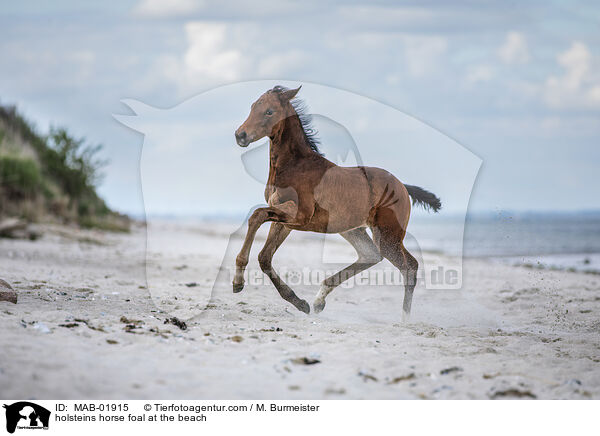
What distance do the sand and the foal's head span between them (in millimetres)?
1717

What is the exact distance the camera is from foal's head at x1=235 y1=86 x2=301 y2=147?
473cm

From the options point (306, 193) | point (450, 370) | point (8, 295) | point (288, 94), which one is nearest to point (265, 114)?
point (288, 94)

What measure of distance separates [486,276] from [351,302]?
4730 millimetres

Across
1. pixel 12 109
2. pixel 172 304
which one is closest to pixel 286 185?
pixel 172 304

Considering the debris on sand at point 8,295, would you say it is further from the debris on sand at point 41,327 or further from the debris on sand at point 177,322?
the debris on sand at point 177,322

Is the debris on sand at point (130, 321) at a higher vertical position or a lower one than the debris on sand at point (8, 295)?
lower

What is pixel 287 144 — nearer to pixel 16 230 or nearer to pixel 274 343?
pixel 274 343

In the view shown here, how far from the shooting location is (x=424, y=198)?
19.4ft

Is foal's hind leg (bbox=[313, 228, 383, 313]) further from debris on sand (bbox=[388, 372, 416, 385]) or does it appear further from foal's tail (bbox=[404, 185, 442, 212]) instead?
debris on sand (bbox=[388, 372, 416, 385])

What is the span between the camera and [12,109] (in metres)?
Answer: 18.8

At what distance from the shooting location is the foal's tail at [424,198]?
5.86m

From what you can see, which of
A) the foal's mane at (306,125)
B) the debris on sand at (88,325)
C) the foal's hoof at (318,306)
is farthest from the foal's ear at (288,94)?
the debris on sand at (88,325)

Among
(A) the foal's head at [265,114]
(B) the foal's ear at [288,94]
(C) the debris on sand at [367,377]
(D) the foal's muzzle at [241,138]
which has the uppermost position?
(B) the foal's ear at [288,94]
